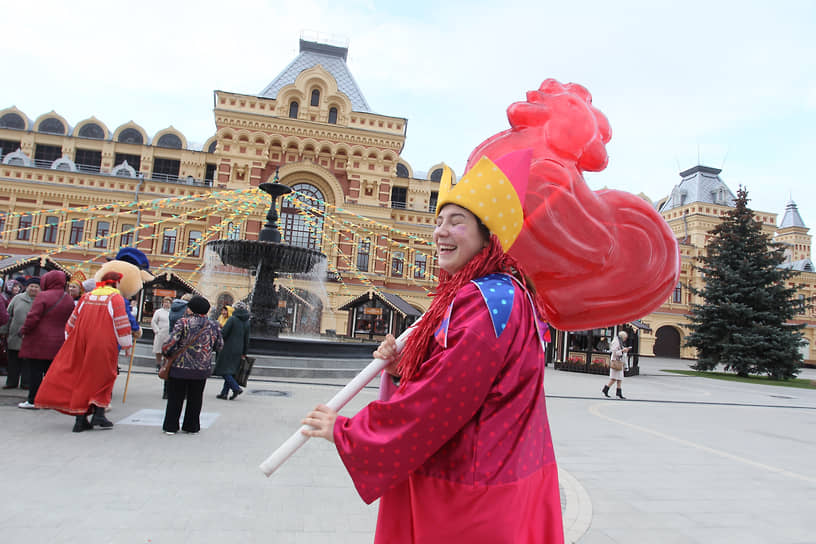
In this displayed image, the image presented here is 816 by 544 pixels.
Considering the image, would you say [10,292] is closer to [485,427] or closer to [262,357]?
[262,357]

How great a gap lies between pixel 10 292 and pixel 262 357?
5.01m

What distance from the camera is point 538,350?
1854 mm

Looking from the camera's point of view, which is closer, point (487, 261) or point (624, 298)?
point (487, 261)

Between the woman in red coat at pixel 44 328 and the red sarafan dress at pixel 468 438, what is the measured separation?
6554mm

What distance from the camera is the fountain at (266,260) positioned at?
13.3 m

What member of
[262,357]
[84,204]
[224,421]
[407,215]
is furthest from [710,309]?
[84,204]

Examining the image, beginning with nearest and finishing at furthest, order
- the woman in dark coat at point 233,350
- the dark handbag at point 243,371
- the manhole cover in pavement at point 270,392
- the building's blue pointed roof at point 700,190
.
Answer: the woman in dark coat at point 233,350 → the dark handbag at point 243,371 → the manhole cover in pavement at point 270,392 → the building's blue pointed roof at point 700,190

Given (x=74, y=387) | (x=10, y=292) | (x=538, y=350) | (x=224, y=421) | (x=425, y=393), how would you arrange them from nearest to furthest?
(x=425, y=393) → (x=538, y=350) → (x=74, y=387) → (x=224, y=421) → (x=10, y=292)

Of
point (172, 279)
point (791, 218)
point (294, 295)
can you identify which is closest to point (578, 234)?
point (294, 295)

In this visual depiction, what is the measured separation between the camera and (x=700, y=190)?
49031mm

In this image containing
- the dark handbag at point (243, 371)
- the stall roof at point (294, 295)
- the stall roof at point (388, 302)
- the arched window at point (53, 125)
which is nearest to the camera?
the dark handbag at point (243, 371)

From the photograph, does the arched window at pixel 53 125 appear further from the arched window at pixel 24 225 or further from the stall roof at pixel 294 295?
the stall roof at pixel 294 295

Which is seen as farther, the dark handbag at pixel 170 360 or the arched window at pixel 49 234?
the arched window at pixel 49 234

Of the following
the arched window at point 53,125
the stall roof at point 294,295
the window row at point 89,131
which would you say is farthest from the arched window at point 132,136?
the stall roof at point 294,295
